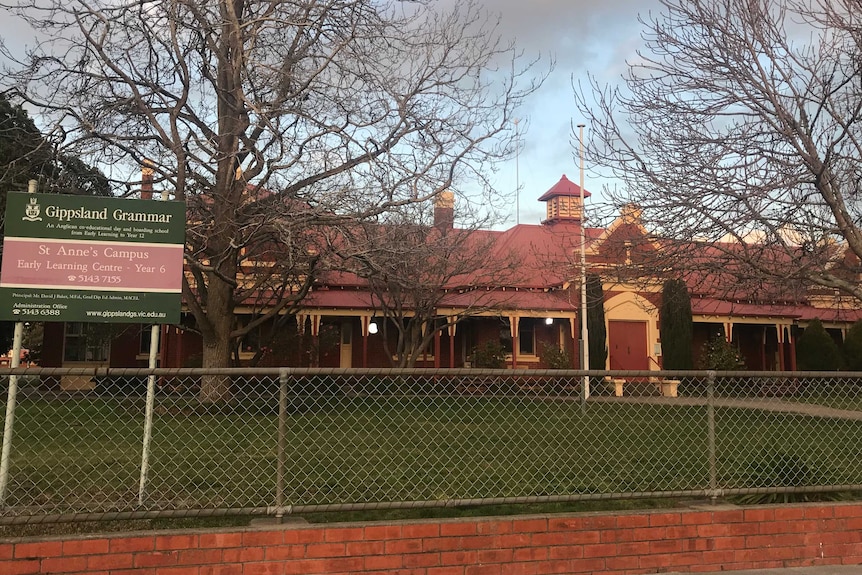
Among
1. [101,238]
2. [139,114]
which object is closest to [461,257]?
[139,114]

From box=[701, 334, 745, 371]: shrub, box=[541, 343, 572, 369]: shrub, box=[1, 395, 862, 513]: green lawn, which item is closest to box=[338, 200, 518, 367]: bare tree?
box=[541, 343, 572, 369]: shrub

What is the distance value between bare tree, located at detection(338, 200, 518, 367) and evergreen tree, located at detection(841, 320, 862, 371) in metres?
12.6

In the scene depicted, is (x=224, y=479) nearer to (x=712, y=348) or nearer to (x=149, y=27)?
(x=149, y=27)

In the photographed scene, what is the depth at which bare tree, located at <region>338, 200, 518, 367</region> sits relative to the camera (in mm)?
13883

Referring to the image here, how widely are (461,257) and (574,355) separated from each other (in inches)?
290

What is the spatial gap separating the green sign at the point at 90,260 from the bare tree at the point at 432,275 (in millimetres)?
7278

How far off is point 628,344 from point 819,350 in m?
6.33

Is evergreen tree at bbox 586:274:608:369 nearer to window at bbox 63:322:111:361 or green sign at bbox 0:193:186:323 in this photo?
window at bbox 63:322:111:361

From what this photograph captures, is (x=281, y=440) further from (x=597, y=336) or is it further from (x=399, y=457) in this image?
(x=597, y=336)

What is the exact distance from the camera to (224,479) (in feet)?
20.7

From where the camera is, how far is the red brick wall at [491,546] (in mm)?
3842

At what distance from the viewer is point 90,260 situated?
4.41 metres

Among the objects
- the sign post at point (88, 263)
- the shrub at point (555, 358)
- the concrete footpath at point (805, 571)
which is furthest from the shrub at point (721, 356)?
the sign post at point (88, 263)

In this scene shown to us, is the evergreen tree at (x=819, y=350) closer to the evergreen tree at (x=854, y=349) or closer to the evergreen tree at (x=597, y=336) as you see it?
the evergreen tree at (x=854, y=349)
